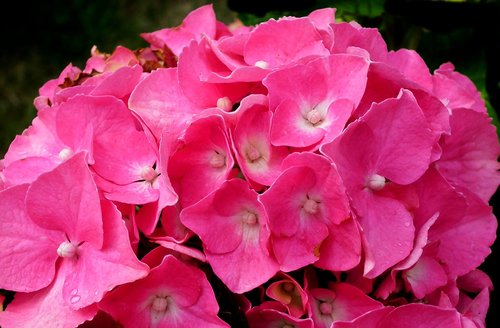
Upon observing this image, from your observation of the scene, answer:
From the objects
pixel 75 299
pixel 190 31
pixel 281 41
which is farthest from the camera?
pixel 190 31

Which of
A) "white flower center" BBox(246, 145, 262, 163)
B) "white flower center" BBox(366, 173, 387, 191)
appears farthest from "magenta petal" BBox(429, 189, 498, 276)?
"white flower center" BBox(246, 145, 262, 163)

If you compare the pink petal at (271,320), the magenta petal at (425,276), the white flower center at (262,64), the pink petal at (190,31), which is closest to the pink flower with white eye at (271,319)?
the pink petal at (271,320)

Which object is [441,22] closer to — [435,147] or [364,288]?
[435,147]

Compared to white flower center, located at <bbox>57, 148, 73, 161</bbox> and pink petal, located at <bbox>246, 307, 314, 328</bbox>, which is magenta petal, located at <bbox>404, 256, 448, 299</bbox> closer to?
pink petal, located at <bbox>246, 307, 314, 328</bbox>

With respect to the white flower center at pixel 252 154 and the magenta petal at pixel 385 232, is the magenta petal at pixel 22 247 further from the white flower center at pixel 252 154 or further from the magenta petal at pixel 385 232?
the magenta petal at pixel 385 232

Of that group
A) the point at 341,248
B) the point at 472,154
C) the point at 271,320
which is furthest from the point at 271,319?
the point at 472,154

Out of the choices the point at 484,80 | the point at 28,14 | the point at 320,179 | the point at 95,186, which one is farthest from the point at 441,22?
the point at 28,14

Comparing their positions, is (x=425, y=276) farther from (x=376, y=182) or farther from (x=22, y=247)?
(x=22, y=247)
